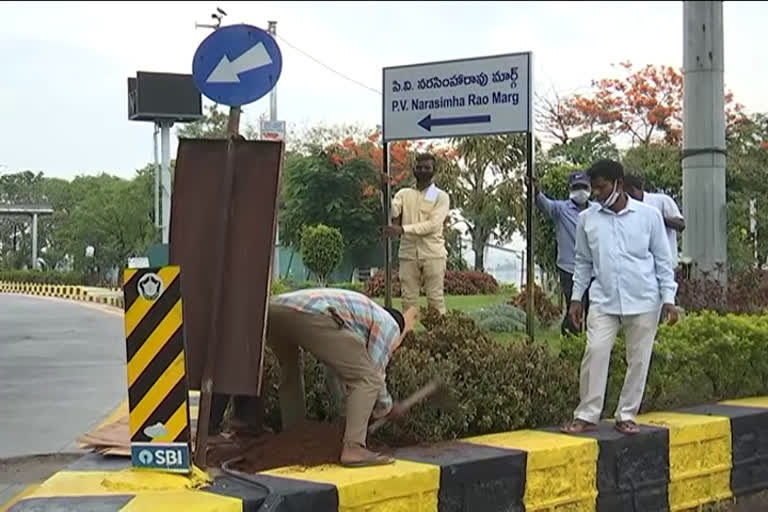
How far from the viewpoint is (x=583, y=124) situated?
27.2m

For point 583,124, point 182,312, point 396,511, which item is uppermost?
point 583,124

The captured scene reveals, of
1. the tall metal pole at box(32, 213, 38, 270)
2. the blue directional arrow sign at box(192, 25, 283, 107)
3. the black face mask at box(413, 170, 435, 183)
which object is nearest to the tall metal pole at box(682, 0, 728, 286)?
the black face mask at box(413, 170, 435, 183)

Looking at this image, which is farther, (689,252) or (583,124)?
(583,124)

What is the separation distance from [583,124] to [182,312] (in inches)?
962

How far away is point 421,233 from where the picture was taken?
7.27 meters

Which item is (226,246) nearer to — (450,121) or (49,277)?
(450,121)

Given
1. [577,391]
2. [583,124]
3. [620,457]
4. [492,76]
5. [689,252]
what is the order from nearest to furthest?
[620,457]
[577,391]
[492,76]
[689,252]
[583,124]

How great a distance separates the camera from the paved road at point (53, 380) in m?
7.47

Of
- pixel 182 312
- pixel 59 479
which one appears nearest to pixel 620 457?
pixel 182 312

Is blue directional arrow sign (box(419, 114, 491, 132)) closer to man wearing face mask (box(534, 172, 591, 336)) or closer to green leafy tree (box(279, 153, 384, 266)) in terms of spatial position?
man wearing face mask (box(534, 172, 591, 336))

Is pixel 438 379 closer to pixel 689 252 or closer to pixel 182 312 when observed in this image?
pixel 182 312

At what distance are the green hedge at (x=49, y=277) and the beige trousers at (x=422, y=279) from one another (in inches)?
939

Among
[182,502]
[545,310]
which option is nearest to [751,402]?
[182,502]

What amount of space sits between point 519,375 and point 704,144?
4203 mm
